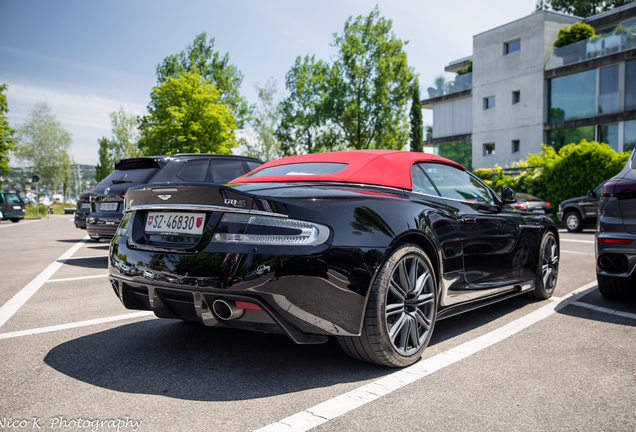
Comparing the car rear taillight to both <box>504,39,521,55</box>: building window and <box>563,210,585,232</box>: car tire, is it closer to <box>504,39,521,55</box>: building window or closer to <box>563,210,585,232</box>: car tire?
<box>563,210,585,232</box>: car tire

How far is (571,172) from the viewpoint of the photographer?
18438 mm

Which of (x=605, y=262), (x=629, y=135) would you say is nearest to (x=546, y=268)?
(x=605, y=262)

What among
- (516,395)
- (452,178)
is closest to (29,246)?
(452,178)

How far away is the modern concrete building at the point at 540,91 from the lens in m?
24.6

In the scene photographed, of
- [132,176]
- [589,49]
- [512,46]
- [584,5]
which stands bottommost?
[132,176]

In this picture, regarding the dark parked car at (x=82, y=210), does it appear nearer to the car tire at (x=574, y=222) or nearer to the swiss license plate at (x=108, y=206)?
the swiss license plate at (x=108, y=206)

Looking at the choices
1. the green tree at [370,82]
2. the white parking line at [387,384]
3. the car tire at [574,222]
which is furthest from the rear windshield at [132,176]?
the green tree at [370,82]

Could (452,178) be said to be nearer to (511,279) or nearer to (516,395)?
(511,279)

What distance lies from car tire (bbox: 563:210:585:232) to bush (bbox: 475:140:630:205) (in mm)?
2410

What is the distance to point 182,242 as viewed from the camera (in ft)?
9.09

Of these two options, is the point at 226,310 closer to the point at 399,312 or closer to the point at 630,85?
the point at 399,312

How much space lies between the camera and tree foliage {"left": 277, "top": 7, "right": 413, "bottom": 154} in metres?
39.1

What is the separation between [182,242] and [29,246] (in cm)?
1026

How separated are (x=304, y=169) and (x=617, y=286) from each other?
3.56 metres
